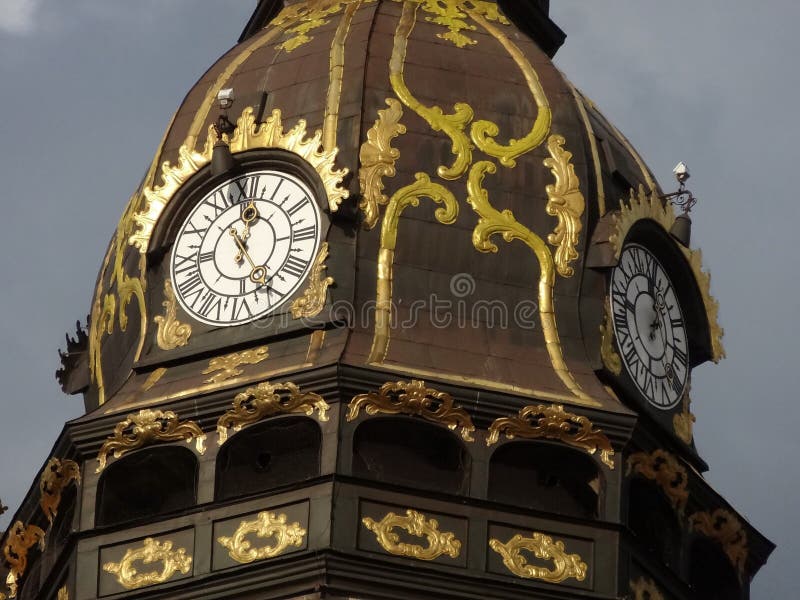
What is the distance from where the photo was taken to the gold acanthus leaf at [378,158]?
192 feet

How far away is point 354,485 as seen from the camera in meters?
55.4

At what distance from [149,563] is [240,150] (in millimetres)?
6770

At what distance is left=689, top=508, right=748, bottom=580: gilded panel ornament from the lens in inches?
2306

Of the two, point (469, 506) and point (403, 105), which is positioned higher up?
point (403, 105)

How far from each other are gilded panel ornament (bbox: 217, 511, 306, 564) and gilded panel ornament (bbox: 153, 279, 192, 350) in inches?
146

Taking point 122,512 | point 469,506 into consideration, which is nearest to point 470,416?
point 469,506

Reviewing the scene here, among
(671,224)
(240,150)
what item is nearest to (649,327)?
(671,224)

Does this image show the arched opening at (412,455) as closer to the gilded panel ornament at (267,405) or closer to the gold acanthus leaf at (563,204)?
the gilded panel ornament at (267,405)

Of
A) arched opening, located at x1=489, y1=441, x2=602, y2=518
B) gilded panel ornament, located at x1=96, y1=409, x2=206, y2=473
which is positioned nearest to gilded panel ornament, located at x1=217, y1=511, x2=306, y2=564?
gilded panel ornament, located at x1=96, y1=409, x2=206, y2=473

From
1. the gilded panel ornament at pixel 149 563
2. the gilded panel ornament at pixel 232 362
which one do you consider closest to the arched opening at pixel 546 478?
the gilded panel ornament at pixel 232 362

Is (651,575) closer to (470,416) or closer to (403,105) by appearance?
(470,416)

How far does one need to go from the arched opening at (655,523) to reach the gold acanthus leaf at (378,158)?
5.26 m

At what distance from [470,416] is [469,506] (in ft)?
4.07

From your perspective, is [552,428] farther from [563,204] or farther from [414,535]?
[563,204]
